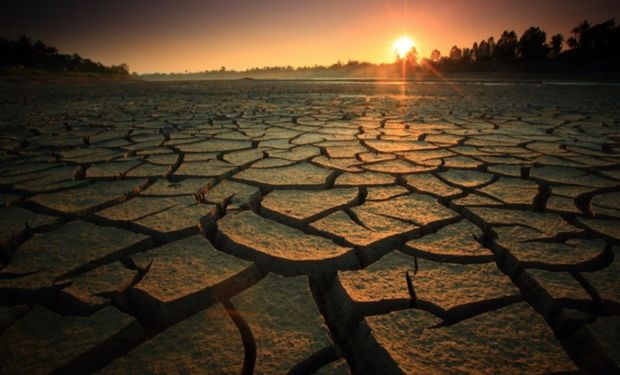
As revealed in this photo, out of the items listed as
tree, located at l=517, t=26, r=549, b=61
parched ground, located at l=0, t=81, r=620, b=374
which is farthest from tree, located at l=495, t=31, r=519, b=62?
parched ground, located at l=0, t=81, r=620, b=374

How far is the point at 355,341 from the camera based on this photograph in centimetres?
71

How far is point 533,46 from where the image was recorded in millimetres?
22594

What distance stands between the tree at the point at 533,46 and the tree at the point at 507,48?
447mm

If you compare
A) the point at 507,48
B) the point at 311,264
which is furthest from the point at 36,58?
the point at 507,48

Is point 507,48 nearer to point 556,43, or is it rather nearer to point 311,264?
point 556,43

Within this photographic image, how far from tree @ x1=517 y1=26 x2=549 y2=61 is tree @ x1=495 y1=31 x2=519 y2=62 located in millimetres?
447

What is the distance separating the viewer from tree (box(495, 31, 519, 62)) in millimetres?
22516

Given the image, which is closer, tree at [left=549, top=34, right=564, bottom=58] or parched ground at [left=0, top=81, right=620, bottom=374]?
parched ground at [left=0, top=81, right=620, bottom=374]

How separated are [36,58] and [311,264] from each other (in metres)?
25.9

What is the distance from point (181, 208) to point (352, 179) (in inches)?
34.0

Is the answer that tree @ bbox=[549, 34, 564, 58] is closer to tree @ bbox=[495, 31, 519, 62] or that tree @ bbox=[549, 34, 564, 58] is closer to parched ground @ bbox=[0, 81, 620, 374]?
tree @ bbox=[495, 31, 519, 62]

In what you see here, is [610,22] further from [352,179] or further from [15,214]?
[15,214]

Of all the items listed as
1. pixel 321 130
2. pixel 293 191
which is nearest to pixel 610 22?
pixel 321 130

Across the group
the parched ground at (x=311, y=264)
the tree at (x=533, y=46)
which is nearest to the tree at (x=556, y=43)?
the tree at (x=533, y=46)
